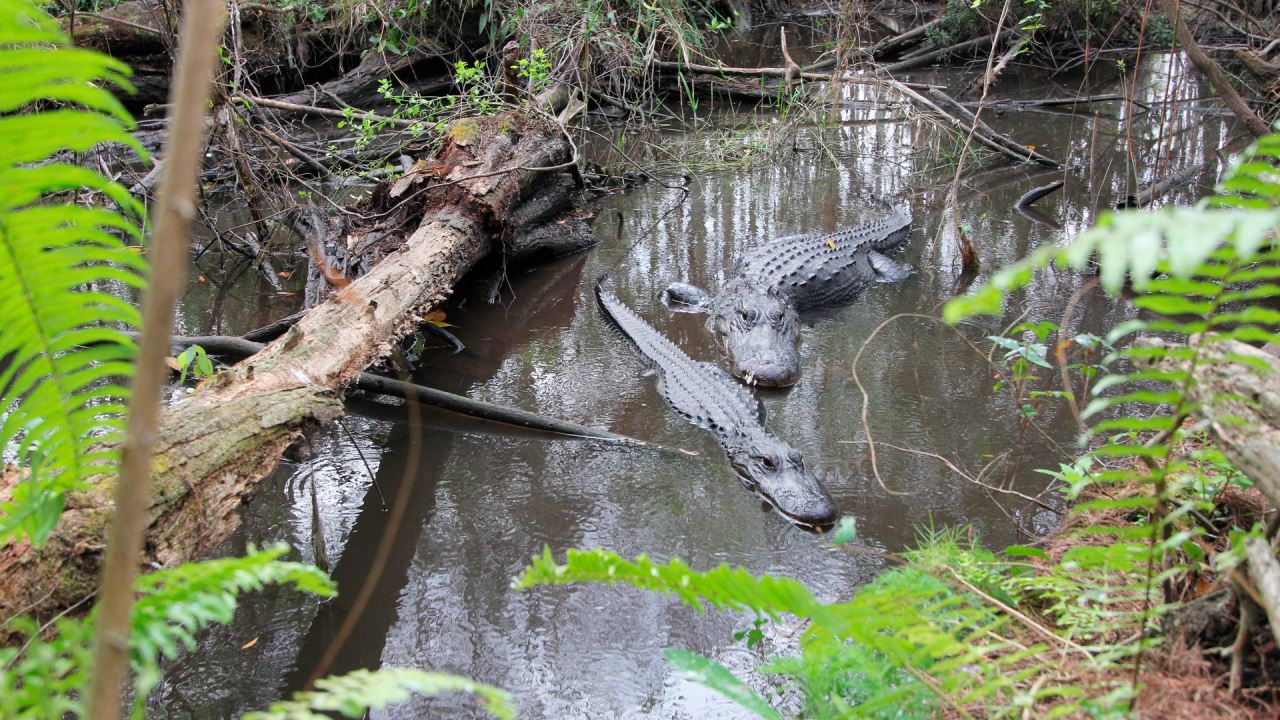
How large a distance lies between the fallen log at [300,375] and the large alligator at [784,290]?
1.48 m

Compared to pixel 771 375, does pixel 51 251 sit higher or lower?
higher

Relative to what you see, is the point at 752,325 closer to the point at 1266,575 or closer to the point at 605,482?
the point at 605,482

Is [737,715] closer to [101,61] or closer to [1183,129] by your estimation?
[101,61]

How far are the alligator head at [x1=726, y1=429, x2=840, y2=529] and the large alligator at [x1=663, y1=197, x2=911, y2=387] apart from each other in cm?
89

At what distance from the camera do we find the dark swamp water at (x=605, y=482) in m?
2.72

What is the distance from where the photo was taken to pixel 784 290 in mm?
5598

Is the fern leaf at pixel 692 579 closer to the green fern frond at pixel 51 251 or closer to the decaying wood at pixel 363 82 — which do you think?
the green fern frond at pixel 51 251

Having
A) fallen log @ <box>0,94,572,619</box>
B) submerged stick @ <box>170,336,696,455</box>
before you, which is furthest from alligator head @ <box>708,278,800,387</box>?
fallen log @ <box>0,94,572,619</box>

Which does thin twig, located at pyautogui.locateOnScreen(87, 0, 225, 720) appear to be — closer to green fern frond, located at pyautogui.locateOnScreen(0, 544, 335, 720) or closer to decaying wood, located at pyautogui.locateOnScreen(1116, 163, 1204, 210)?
green fern frond, located at pyautogui.locateOnScreen(0, 544, 335, 720)

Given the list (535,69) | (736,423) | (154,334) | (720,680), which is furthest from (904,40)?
(154,334)

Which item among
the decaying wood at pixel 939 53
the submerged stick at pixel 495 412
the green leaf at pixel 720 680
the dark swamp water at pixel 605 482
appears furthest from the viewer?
the decaying wood at pixel 939 53

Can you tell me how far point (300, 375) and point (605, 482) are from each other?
134 centimetres

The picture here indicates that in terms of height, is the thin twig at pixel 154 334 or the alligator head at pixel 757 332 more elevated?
A: the thin twig at pixel 154 334

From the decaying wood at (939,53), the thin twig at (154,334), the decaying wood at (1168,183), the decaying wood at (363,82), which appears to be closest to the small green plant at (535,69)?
the decaying wood at (363,82)
